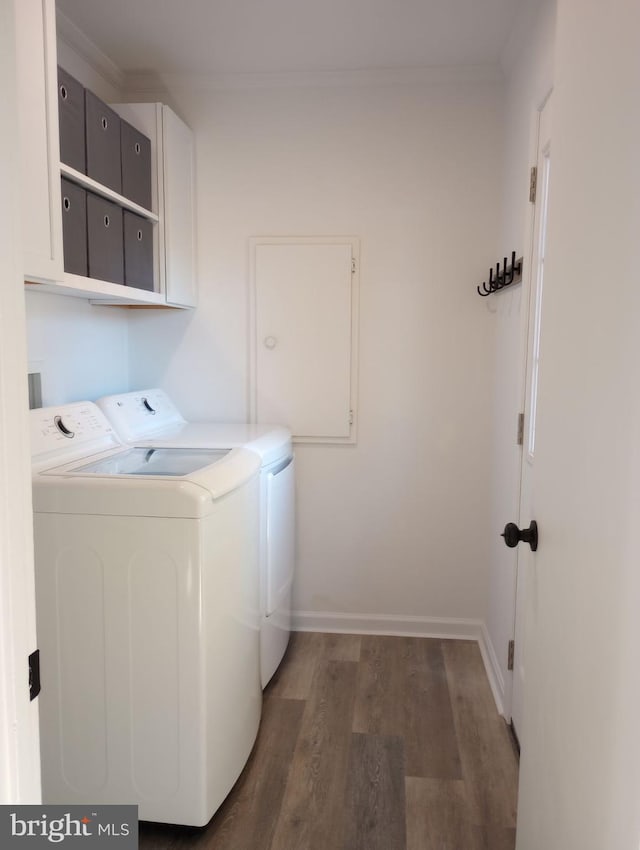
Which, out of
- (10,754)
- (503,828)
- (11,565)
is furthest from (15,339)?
(503,828)

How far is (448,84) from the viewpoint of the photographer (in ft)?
8.98

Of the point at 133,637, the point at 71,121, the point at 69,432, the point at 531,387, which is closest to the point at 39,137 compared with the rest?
the point at 71,121

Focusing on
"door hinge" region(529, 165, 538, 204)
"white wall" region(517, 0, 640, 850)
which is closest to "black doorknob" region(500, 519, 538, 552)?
"white wall" region(517, 0, 640, 850)

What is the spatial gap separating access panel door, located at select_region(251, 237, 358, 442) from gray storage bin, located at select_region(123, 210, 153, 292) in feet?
1.80

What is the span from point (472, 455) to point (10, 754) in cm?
241

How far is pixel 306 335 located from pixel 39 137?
150 cm

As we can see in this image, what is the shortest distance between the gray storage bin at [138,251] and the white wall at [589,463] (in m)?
1.55

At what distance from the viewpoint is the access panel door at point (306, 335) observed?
2873 millimetres

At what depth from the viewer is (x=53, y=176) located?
166 cm

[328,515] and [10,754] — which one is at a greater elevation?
[10,754]

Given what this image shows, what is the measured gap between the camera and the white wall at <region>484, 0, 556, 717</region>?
210cm

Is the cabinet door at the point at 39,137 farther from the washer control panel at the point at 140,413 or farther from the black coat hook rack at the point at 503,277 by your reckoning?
the black coat hook rack at the point at 503,277

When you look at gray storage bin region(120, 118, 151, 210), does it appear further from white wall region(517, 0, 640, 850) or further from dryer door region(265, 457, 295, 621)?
white wall region(517, 0, 640, 850)

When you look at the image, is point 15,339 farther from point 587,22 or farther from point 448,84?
point 448,84
